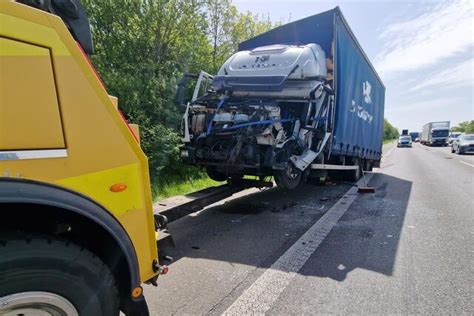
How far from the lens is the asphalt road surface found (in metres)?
2.79

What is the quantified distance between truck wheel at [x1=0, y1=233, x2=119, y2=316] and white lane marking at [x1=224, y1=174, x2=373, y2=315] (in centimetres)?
130

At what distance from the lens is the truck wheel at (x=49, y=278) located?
1393 mm

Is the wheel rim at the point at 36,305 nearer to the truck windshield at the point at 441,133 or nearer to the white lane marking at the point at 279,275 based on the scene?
the white lane marking at the point at 279,275

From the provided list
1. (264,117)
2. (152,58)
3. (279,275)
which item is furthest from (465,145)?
(279,275)

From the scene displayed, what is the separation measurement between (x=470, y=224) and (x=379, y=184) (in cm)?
429

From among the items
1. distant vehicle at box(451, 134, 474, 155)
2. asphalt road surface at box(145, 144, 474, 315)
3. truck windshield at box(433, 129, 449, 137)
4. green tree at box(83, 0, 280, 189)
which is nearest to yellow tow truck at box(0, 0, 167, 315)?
asphalt road surface at box(145, 144, 474, 315)

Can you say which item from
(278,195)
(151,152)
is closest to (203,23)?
(151,152)

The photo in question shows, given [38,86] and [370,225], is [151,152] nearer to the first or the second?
[370,225]

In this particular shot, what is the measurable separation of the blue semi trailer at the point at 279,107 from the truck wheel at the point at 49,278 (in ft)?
11.1

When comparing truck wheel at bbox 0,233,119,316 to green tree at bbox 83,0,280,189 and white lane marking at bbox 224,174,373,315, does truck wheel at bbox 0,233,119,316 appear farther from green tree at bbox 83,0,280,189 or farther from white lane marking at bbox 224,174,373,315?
green tree at bbox 83,0,280,189

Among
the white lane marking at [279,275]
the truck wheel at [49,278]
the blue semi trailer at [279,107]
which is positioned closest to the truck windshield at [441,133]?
the blue semi trailer at [279,107]

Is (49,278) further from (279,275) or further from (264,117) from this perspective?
(264,117)

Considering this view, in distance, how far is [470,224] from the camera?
203 inches

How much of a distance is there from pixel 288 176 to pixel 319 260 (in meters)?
1.82
